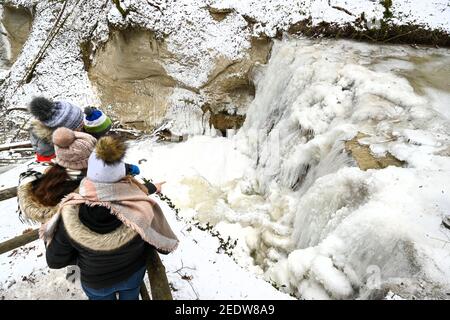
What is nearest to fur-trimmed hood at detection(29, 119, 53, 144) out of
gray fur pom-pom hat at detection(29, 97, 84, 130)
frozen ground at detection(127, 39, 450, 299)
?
gray fur pom-pom hat at detection(29, 97, 84, 130)

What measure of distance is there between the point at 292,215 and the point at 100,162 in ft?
11.3

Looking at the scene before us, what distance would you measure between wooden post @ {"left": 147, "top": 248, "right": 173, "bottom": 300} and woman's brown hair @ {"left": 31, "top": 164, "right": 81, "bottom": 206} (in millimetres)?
685

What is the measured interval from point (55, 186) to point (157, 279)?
2.97 ft

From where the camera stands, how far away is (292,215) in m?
4.85

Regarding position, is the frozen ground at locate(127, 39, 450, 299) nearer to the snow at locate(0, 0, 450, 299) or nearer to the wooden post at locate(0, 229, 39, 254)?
the snow at locate(0, 0, 450, 299)

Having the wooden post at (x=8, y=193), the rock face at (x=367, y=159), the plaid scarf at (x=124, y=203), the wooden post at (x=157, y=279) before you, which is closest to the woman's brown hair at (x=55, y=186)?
the plaid scarf at (x=124, y=203)

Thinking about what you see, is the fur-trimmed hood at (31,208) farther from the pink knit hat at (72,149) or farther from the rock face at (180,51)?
the rock face at (180,51)

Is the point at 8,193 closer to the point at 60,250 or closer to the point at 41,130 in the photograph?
the point at 41,130

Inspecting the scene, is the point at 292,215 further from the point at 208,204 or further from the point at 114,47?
the point at 114,47

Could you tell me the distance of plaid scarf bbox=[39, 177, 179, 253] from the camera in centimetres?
193

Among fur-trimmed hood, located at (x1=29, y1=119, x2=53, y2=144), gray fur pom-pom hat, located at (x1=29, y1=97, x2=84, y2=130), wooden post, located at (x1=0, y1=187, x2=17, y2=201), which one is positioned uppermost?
gray fur pom-pom hat, located at (x1=29, y1=97, x2=84, y2=130)

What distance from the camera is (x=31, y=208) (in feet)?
7.49

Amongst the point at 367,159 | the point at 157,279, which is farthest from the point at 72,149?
the point at 367,159
